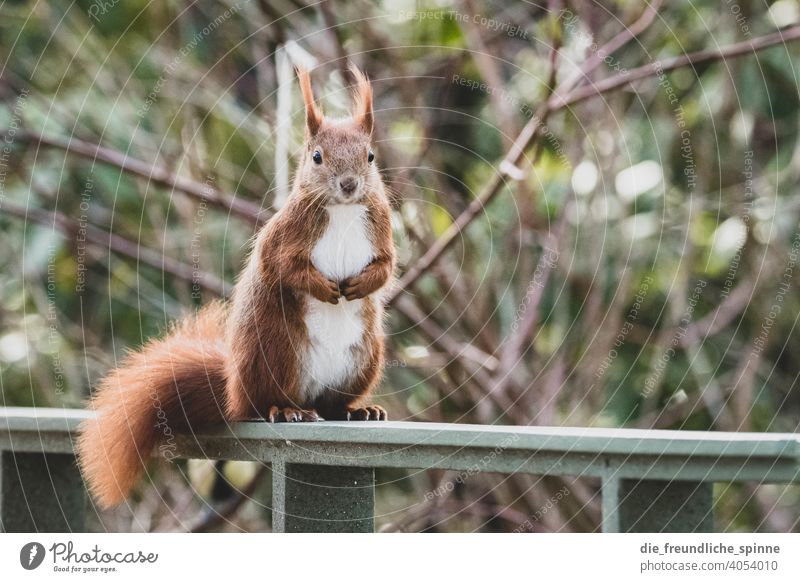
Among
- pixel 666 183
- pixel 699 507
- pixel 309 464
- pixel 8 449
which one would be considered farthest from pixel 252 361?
pixel 666 183

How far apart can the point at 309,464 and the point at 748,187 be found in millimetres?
1249

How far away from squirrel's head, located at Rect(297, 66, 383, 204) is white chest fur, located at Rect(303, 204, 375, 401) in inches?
1.3

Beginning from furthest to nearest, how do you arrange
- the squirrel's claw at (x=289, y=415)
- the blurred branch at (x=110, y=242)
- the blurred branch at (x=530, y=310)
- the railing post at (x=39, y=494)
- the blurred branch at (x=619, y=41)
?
the blurred branch at (x=110, y=242)
the blurred branch at (x=530, y=310)
the blurred branch at (x=619, y=41)
the railing post at (x=39, y=494)
the squirrel's claw at (x=289, y=415)

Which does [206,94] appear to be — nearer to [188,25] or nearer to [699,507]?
[188,25]

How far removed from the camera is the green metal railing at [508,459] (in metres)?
1.06

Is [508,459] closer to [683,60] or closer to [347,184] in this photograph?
[347,184]

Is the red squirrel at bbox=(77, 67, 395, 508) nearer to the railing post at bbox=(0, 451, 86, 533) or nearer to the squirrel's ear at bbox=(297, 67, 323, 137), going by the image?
the squirrel's ear at bbox=(297, 67, 323, 137)

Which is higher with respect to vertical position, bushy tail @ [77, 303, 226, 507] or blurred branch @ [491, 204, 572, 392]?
blurred branch @ [491, 204, 572, 392]

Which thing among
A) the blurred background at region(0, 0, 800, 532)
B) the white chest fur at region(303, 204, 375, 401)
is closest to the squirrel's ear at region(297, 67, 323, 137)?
the white chest fur at region(303, 204, 375, 401)

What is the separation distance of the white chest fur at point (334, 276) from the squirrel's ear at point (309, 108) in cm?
11

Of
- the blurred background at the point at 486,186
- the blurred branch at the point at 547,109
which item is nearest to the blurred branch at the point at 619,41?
the blurred branch at the point at 547,109

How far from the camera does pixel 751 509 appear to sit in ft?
7.43

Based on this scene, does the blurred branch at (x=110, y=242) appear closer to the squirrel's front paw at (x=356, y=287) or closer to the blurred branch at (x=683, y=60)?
the squirrel's front paw at (x=356, y=287)

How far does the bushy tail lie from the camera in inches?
55.4
